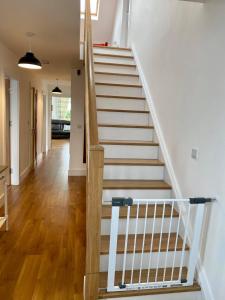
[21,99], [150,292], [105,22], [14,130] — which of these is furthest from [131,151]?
[105,22]

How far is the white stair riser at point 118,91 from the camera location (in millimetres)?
3753

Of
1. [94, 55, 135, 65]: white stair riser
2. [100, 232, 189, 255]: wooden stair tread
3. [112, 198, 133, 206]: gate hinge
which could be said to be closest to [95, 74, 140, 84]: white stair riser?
[94, 55, 135, 65]: white stair riser

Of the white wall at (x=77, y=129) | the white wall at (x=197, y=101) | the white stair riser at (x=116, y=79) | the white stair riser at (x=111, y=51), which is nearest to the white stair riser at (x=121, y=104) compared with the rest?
the white wall at (x=197, y=101)

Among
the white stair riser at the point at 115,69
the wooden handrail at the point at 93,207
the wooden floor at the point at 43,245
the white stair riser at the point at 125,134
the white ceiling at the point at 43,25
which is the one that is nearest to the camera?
the wooden handrail at the point at 93,207

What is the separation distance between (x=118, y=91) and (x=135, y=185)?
5.69ft

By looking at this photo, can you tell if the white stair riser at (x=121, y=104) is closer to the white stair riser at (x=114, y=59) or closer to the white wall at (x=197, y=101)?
the white wall at (x=197, y=101)

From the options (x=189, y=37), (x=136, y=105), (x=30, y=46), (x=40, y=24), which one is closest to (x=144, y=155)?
(x=136, y=105)

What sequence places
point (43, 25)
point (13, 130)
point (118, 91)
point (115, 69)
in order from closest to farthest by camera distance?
point (43, 25) → point (118, 91) → point (115, 69) → point (13, 130)

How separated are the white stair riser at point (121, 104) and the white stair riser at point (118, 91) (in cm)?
20

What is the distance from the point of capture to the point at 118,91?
382 centimetres

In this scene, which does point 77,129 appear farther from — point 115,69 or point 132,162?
point 132,162

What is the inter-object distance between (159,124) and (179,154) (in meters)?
0.73

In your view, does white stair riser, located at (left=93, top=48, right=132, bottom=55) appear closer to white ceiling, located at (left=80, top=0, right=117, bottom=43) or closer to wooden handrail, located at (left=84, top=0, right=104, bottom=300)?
white ceiling, located at (left=80, top=0, right=117, bottom=43)

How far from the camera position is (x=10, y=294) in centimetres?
202
